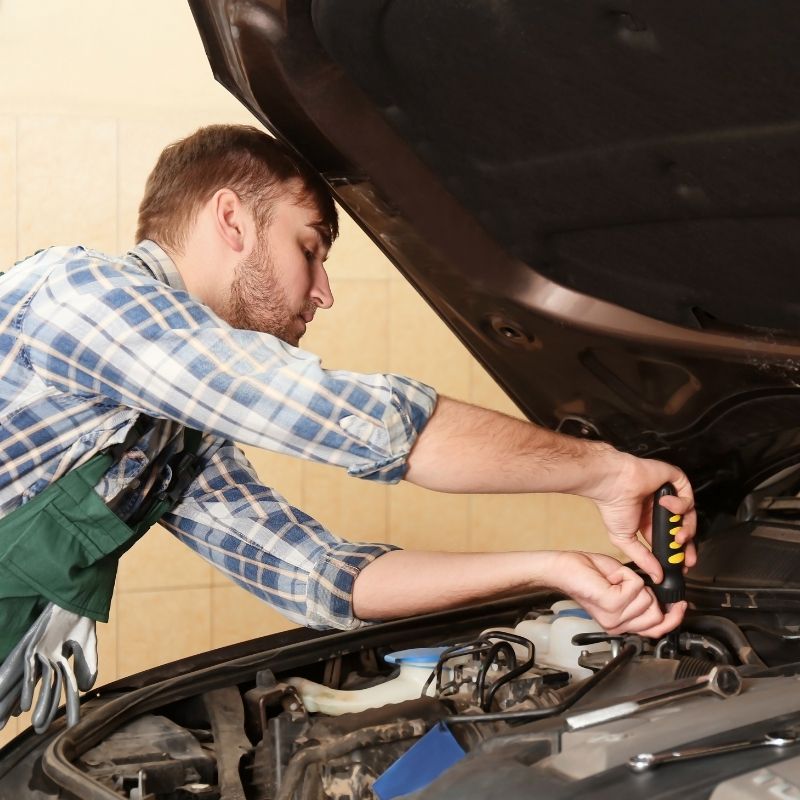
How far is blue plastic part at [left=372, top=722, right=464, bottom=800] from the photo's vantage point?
1.12m

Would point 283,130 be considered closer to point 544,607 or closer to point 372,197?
point 372,197

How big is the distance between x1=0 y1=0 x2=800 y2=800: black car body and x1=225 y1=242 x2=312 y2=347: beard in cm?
13

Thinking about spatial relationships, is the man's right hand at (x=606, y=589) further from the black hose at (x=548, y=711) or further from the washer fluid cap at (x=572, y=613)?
the washer fluid cap at (x=572, y=613)

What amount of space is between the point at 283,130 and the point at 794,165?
0.57 meters

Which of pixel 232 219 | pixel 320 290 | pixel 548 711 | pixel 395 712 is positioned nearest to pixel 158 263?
pixel 232 219

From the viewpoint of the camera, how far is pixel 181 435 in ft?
5.02

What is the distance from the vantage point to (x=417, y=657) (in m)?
1.54

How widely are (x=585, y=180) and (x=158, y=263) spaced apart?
0.55m

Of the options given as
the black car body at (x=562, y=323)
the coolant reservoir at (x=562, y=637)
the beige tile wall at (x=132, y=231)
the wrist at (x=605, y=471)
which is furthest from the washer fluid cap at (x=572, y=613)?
the beige tile wall at (x=132, y=231)

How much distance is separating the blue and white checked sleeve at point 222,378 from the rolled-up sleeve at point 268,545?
1.29ft

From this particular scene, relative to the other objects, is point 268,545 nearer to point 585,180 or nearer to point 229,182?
point 229,182

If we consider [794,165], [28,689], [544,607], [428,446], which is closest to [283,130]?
[428,446]

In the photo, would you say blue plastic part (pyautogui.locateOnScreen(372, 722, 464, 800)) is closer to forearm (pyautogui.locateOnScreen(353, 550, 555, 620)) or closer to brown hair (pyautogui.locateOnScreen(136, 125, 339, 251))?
forearm (pyautogui.locateOnScreen(353, 550, 555, 620))

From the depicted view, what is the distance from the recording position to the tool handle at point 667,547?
132 cm
